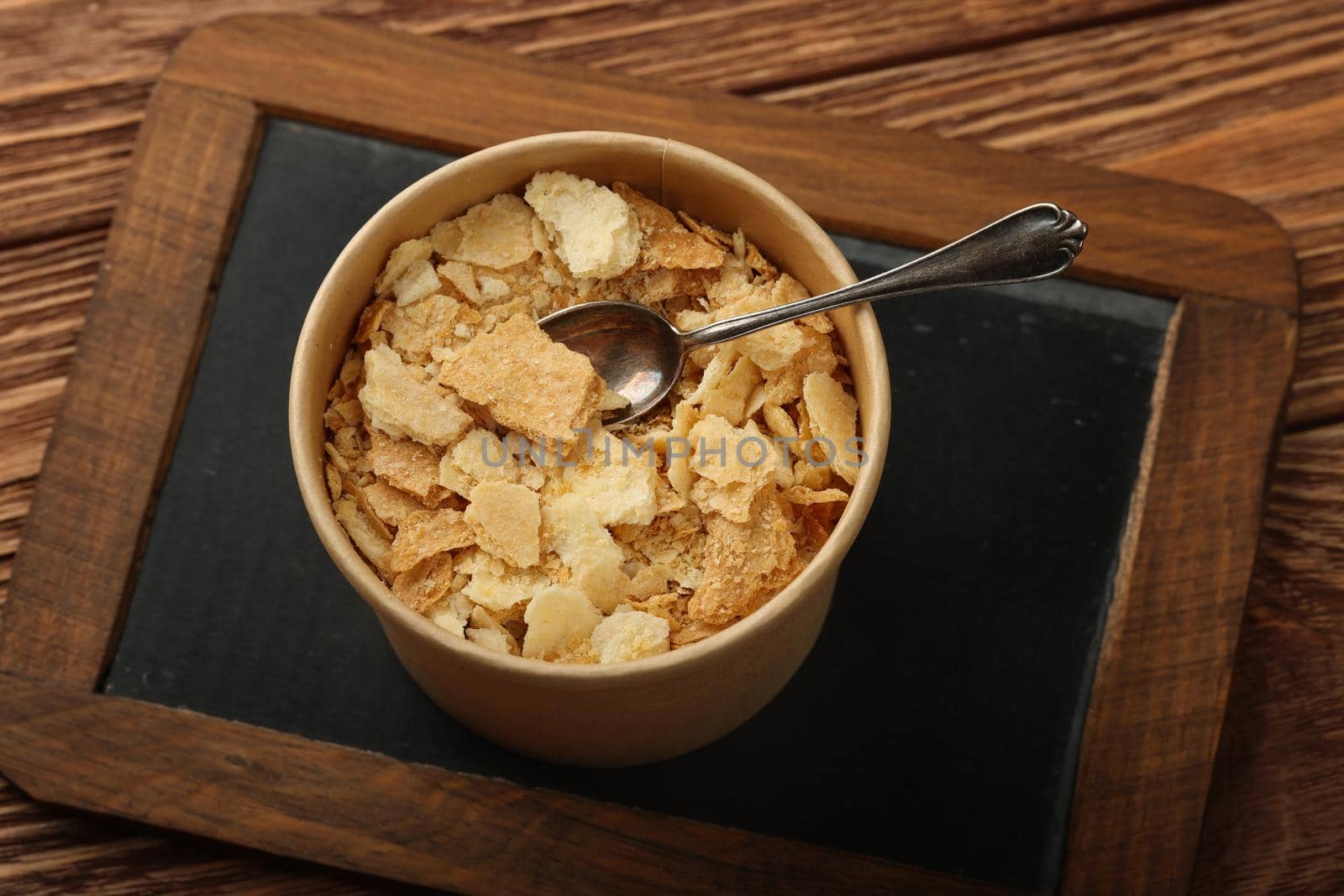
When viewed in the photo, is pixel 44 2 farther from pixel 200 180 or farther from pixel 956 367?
pixel 956 367

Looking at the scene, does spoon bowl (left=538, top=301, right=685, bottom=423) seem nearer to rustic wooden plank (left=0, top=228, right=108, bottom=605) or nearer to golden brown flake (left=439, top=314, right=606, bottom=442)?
golden brown flake (left=439, top=314, right=606, bottom=442)

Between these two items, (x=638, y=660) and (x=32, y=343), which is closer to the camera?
(x=638, y=660)

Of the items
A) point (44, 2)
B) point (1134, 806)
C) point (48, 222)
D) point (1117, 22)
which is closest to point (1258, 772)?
point (1134, 806)

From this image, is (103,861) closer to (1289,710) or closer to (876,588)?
(876,588)

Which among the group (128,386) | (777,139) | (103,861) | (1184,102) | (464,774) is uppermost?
(1184,102)

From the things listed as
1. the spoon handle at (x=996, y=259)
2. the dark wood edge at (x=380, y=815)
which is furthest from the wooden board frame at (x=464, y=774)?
the spoon handle at (x=996, y=259)

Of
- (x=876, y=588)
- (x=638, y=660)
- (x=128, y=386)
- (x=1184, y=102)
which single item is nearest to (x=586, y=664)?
(x=638, y=660)

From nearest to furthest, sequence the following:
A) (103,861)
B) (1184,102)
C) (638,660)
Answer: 1. (638,660)
2. (103,861)
3. (1184,102)
